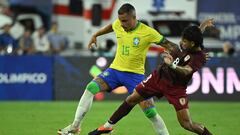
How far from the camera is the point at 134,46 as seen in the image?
13.3 m

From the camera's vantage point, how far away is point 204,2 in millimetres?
29375

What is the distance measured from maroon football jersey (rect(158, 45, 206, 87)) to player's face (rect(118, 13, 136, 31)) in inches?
38.5

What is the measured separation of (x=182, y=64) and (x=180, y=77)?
20 centimetres

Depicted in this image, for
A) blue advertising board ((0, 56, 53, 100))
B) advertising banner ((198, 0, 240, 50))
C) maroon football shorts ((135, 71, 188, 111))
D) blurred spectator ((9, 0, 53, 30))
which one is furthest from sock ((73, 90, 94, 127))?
blurred spectator ((9, 0, 53, 30))

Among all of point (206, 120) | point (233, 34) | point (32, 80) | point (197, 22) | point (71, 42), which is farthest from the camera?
point (71, 42)

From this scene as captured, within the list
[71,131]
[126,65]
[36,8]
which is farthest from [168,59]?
[36,8]

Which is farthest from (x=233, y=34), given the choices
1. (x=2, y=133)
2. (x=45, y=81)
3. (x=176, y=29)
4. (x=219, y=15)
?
(x=2, y=133)

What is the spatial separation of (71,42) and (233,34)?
6.41 m

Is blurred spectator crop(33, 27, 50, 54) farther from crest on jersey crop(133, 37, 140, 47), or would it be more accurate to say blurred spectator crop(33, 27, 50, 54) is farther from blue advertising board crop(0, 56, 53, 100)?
crest on jersey crop(133, 37, 140, 47)

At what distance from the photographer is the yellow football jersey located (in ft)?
43.5

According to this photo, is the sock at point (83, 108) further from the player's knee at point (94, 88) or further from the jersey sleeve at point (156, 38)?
the jersey sleeve at point (156, 38)

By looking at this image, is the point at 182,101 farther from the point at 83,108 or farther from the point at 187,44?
the point at 83,108

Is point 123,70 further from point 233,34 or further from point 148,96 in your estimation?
point 233,34

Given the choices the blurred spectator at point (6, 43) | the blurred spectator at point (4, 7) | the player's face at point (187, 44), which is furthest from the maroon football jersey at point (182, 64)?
the blurred spectator at point (4, 7)
